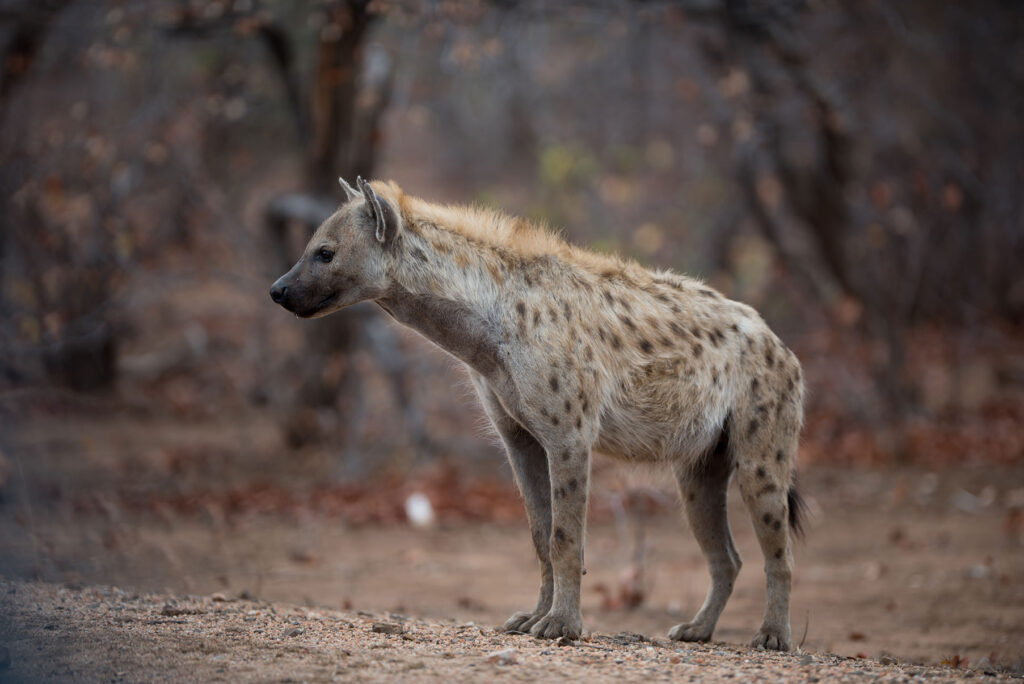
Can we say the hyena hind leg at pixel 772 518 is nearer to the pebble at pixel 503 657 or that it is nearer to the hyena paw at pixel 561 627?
the hyena paw at pixel 561 627

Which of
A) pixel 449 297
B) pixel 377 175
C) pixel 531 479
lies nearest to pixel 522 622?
pixel 531 479

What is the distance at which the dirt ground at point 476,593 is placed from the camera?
396 cm

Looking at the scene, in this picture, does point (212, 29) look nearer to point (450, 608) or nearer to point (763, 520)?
point (450, 608)

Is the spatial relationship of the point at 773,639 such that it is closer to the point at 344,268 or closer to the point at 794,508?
the point at 794,508

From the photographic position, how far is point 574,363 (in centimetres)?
464

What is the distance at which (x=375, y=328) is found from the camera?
10445mm

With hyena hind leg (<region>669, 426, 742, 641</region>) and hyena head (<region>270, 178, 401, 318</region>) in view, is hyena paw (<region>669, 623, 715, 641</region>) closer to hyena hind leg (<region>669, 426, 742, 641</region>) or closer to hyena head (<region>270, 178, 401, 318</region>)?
hyena hind leg (<region>669, 426, 742, 641</region>)

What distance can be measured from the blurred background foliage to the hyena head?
2.55 metres

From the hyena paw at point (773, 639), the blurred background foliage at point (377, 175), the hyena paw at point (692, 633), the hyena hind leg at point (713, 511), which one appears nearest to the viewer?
the hyena paw at point (773, 639)

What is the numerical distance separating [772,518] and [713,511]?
328mm

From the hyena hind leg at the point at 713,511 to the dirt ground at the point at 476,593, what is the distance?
0.37 meters

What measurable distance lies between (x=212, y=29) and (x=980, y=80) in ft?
34.9

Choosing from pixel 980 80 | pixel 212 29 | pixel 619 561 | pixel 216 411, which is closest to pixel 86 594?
pixel 619 561

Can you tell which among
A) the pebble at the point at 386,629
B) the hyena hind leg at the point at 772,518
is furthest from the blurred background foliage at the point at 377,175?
the pebble at the point at 386,629
